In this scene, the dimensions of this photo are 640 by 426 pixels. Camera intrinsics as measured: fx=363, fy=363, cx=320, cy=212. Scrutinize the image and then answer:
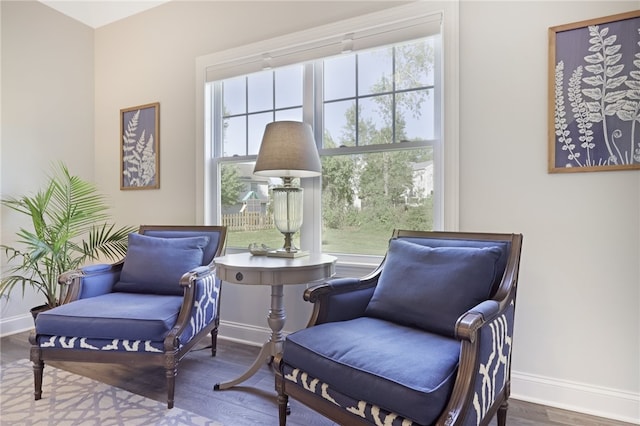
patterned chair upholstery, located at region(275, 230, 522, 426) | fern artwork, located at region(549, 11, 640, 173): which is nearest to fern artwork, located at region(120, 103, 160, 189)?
patterned chair upholstery, located at region(275, 230, 522, 426)

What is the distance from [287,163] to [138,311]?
1.11 meters

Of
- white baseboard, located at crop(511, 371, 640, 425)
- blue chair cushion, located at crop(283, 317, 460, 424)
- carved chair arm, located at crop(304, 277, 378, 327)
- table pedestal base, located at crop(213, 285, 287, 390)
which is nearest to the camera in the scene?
blue chair cushion, located at crop(283, 317, 460, 424)

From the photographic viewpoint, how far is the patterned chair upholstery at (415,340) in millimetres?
1116

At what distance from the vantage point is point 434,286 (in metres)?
1.53

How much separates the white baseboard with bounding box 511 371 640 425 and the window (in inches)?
37.9

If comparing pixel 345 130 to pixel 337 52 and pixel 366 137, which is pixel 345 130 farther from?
pixel 337 52

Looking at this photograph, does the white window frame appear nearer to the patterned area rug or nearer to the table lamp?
the table lamp

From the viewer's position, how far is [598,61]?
1788 millimetres

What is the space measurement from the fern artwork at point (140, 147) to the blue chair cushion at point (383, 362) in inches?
91.9

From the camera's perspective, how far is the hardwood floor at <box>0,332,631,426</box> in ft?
5.69

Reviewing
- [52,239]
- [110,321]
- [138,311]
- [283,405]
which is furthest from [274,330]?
[52,239]

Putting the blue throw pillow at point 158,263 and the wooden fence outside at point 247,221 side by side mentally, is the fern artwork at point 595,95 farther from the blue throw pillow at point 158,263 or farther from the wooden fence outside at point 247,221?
the blue throw pillow at point 158,263

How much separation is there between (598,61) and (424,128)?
0.89m

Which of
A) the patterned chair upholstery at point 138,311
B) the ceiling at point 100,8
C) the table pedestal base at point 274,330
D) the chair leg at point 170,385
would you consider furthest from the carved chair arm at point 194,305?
the ceiling at point 100,8
